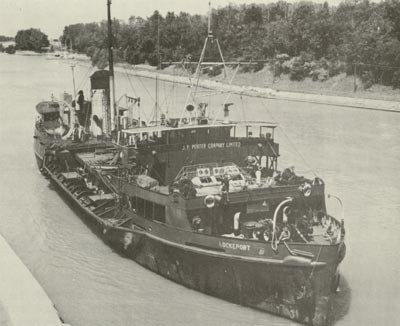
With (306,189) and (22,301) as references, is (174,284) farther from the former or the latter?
(306,189)

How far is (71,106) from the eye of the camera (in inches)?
1258

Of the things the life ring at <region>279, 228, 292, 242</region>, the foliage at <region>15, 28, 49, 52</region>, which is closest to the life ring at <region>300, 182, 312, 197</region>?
the life ring at <region>279, 228, 292, 242</region>

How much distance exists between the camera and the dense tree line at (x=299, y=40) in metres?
56.7

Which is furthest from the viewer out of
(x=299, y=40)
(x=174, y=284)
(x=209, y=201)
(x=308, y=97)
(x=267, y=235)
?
(x=299, y=40)

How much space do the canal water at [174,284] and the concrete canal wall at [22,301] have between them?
0.32 meters

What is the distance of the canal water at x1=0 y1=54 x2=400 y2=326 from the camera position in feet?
48.1

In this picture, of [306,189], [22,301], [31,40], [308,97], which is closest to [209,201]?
[306,189]

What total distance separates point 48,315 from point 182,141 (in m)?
7.87

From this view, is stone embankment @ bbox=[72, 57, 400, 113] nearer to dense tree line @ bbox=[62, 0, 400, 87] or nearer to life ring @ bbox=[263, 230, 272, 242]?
dense tree line @ bbox=[62, 0, 400, 87]

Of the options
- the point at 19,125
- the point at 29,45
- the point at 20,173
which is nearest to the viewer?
the point at 20,173

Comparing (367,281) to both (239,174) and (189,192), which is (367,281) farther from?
(189,192)

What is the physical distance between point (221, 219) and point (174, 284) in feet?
8.01

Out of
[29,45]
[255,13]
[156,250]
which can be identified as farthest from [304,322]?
[29,45]

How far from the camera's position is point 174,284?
15.9 metres
